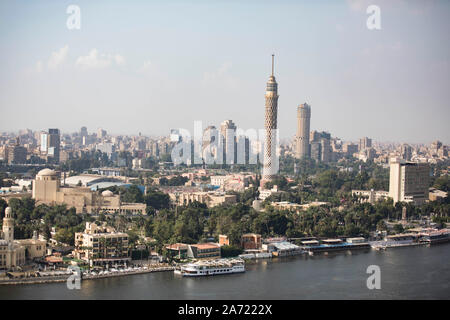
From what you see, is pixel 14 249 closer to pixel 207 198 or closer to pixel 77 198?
pixel 77 198

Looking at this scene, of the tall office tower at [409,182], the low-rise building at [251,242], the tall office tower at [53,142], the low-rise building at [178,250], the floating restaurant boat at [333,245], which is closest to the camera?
the low-rise building at [178,250]

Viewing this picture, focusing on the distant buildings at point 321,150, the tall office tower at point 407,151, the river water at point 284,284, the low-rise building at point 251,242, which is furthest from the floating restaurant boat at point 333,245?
the distant buildings at point 321,150

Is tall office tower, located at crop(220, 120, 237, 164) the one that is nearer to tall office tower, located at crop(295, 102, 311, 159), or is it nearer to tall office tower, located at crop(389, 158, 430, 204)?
tall office tower, located at crop(295, 102, 311, 159)

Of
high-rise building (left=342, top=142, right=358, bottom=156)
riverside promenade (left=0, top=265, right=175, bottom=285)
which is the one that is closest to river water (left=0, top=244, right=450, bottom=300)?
riverside promenade (left=0, top=265, right=175, bottom=285)

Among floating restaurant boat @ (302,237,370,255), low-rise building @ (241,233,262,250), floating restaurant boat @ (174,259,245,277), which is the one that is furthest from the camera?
floating restaurant boat @ (302,237,370,255)

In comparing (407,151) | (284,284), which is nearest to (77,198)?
(284,284)

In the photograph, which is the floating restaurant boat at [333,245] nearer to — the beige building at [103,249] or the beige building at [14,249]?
the beige building at [103,249]

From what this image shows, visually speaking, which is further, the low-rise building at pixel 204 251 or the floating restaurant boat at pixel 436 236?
the floating restaurant boat at pixel 436 236
